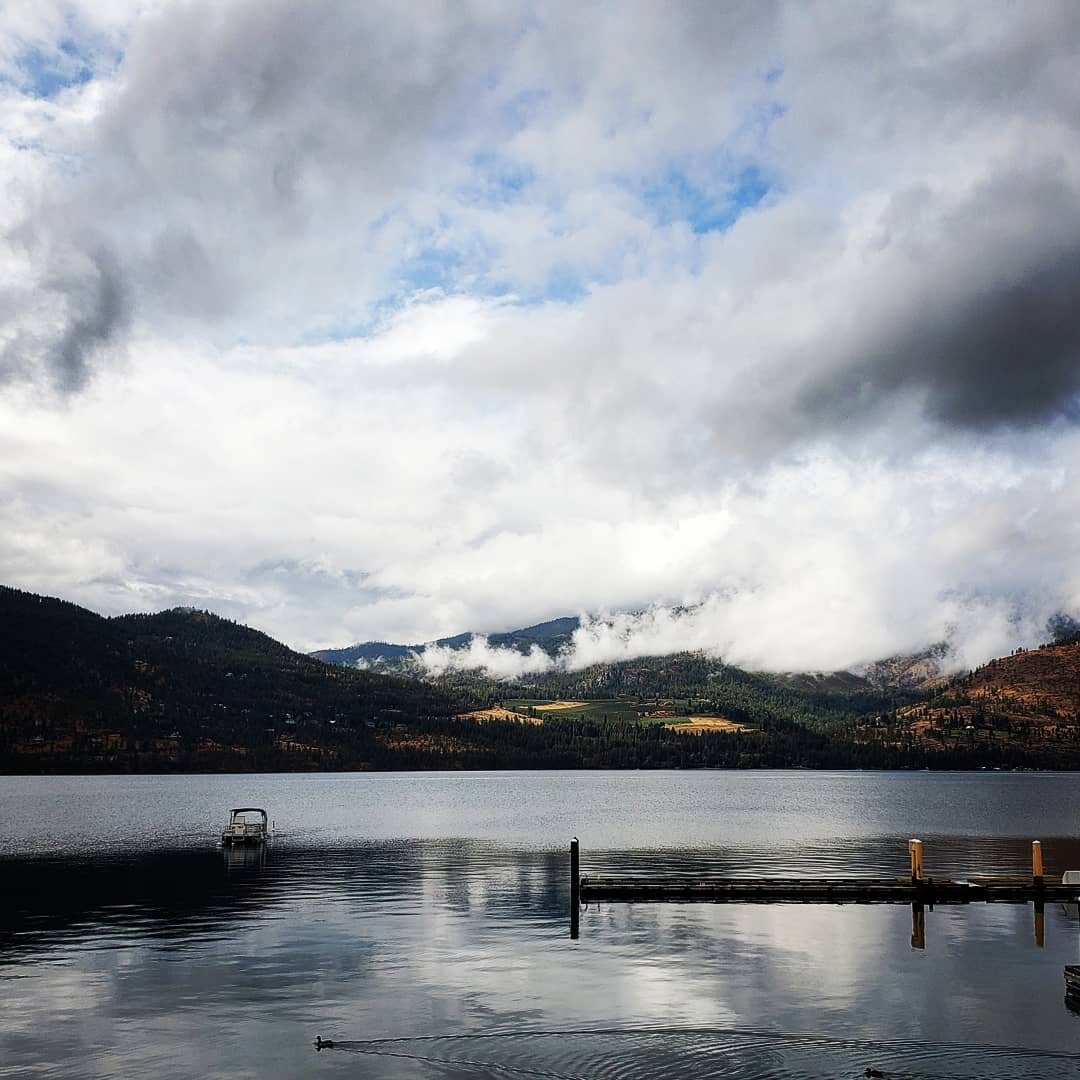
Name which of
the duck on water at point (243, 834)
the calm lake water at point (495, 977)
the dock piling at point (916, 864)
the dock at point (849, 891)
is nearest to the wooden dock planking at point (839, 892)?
the dock at point (849, 891)

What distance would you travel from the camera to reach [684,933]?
188 ft

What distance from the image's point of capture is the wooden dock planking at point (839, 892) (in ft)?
205

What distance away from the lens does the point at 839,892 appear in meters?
64.0

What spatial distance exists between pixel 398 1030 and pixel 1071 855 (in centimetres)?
8447

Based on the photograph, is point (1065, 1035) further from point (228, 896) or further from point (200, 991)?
point (228, 896)

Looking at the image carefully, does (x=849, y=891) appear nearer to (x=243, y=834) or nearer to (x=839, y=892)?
(x=839, y=892)

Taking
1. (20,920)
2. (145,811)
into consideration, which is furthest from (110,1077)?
(145,811)

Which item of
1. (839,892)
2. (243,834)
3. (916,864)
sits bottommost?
(243,834)

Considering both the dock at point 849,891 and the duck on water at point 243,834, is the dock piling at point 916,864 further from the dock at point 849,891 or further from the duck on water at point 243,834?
the duck on water at point 243,834

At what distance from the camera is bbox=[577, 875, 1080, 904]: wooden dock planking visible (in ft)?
205

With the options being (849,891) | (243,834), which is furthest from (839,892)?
(243,834)

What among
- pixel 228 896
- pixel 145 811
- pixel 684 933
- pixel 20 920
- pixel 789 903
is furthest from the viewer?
pixel 145 811

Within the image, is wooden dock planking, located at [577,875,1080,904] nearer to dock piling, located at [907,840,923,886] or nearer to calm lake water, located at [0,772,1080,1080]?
dock piling, located at [907,840,923,886]

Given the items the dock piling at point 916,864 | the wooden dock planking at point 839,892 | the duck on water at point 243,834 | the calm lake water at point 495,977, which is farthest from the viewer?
the duck on water at point 243,834
